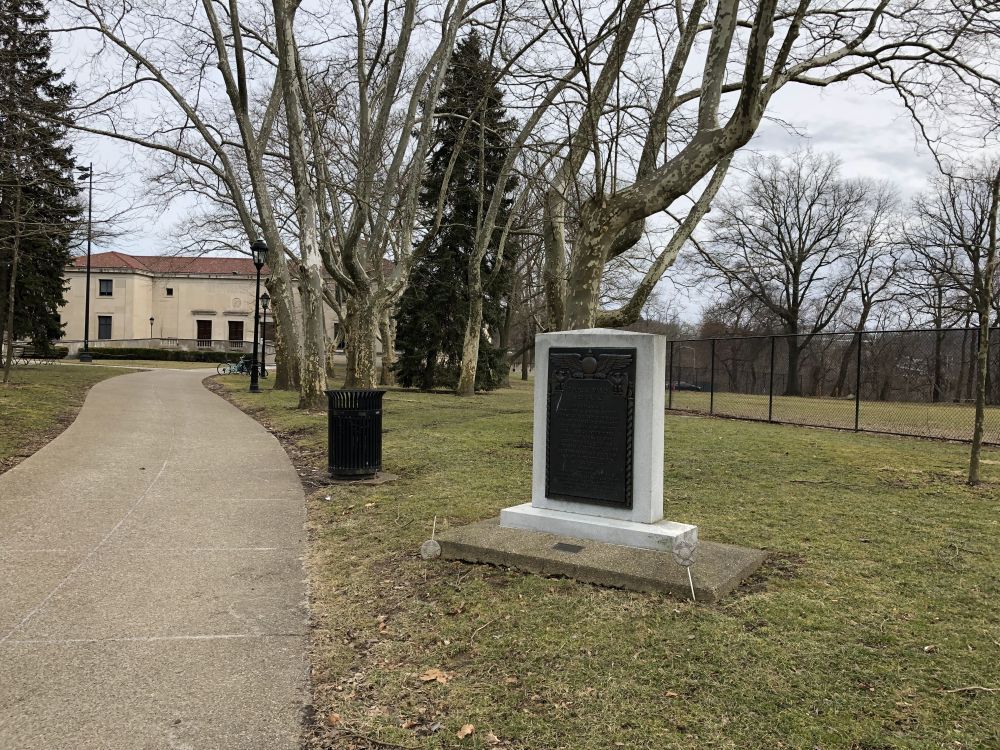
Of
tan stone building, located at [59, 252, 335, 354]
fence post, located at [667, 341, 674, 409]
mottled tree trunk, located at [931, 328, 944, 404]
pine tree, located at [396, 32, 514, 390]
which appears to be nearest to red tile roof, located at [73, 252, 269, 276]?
tan stone building, located at [59, 252, 335, 354]

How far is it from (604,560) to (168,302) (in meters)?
78.0

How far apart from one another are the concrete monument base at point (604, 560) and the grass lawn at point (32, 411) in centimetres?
720

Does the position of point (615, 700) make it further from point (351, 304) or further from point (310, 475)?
point (351, 304)

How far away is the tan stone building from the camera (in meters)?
70.0

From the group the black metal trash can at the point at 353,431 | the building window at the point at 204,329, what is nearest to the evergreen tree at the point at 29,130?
the black metal trash can at the point at 353,431

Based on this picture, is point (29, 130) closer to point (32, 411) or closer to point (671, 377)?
point (32, 411)

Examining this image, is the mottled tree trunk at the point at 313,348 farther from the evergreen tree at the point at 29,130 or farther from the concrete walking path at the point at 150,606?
the concrete walking path at the point at 150,606

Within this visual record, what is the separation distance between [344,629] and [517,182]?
1009 inches

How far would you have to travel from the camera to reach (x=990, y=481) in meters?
9.29

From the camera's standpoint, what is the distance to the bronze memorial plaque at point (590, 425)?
214 inches

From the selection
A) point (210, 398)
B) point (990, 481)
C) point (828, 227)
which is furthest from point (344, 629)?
point (828, 227)

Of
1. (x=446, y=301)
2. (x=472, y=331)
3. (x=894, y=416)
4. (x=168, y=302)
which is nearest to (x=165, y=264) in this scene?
(x=168, y=302)

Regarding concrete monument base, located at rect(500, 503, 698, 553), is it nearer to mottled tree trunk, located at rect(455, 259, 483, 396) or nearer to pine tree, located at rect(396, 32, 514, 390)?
mottled tree trunk, located at rect(455, 259, 483, 396)

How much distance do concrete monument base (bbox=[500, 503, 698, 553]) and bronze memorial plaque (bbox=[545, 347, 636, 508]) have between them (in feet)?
0.50
